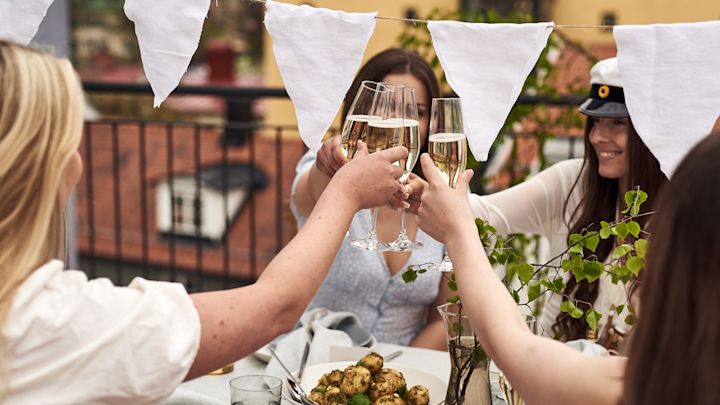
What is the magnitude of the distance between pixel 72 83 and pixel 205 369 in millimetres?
418

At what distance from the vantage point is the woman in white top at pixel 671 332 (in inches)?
40.0

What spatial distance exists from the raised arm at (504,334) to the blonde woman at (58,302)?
14.5 inches

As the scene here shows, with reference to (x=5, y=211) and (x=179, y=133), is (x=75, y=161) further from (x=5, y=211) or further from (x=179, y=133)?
(x=179, y=133)

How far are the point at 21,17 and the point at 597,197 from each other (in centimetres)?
146

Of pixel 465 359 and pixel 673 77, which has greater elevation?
pixel 673 77

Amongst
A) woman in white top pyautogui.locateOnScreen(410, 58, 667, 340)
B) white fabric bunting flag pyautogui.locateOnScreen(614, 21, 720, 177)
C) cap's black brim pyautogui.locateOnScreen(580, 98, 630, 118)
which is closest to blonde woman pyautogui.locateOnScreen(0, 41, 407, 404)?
white fabric bunting flag pyautogui.locateOnScreen(614, 21, 720, 177)

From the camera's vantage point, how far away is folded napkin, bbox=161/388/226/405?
1.70 m

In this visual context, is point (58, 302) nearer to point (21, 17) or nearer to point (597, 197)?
point (21, 17)

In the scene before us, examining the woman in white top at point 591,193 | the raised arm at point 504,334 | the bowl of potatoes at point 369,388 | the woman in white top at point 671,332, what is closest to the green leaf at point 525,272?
the raised arm at point 504,334

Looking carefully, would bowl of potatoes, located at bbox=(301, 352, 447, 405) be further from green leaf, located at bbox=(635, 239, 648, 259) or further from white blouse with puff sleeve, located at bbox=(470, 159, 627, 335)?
white blouse with puff sleeve, located at bbox=(470, 159, 627, 335)

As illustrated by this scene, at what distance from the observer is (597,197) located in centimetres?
240

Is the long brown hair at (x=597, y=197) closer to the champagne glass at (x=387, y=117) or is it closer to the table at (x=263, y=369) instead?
the table at (x=263, y=369)

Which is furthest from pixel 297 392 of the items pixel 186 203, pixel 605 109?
pixel 186 203

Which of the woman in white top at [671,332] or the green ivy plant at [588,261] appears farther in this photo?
the green ivy plant at [588,261]
